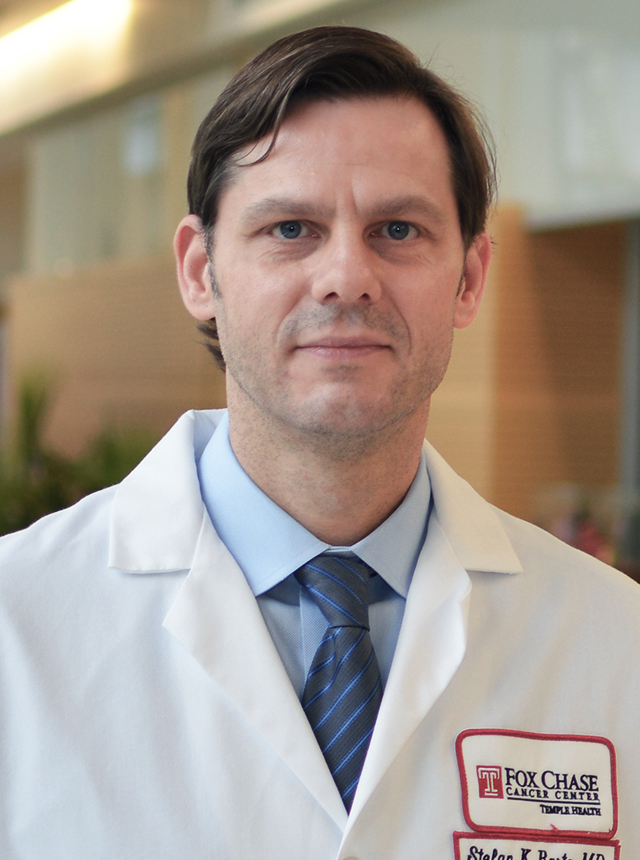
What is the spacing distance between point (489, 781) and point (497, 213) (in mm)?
2888

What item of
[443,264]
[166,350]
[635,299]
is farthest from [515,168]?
[443,264]

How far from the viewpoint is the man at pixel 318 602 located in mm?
1188

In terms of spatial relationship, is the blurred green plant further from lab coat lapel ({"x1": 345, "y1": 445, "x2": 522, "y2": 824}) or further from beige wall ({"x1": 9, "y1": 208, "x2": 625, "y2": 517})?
lab coat lapel ({"x1": 345, "y1": 445, "x2": 522, "y2": 824})

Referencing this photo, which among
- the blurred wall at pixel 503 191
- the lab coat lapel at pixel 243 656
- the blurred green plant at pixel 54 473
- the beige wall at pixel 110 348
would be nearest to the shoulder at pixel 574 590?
the lab coat lapel at pixel 243 656

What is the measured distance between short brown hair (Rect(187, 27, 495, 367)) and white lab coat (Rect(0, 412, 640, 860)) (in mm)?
428

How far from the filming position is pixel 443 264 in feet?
4.46

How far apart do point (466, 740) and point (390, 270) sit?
23.5 inches

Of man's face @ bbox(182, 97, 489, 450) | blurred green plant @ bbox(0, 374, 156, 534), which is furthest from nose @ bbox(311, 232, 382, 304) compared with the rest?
blurred green plant @ bbox(0, 374, 156, 534)

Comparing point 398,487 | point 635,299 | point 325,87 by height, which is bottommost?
point 398,487

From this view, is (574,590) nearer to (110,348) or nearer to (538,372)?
(538,372)

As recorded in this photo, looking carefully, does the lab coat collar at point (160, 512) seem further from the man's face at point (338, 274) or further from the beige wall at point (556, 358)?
the beige wall at point (556, 358)

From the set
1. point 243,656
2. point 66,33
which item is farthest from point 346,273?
point 66,33

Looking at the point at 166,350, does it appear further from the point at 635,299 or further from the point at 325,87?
the point at 325,87

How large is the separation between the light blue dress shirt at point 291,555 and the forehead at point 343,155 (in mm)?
385
